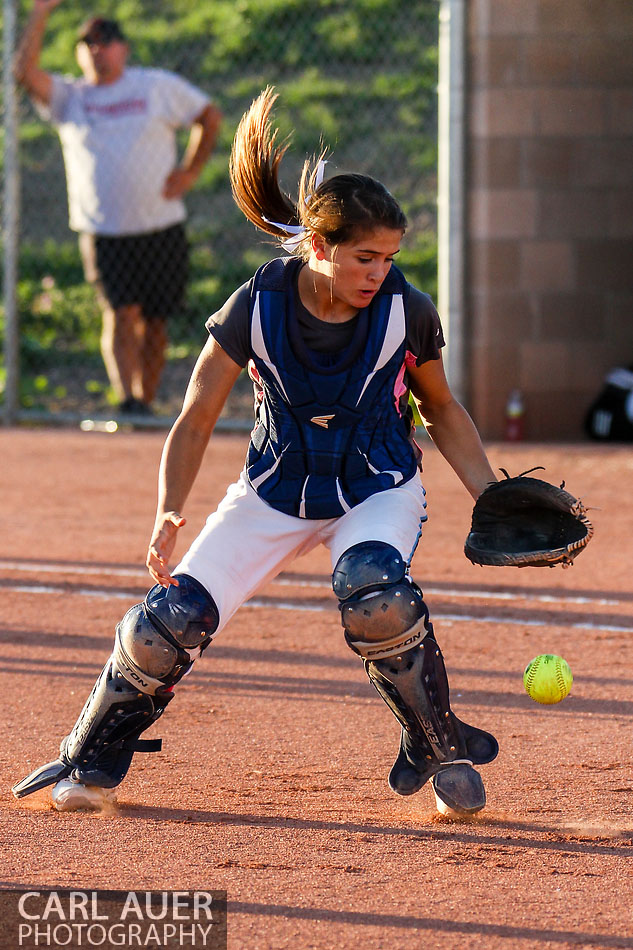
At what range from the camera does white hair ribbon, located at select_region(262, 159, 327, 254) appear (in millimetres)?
3475

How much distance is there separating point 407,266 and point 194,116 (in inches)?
129

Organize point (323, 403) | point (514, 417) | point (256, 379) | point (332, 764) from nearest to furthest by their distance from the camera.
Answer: point (323, 403) → point (256, 379) → point (332, 764) → point (514, 417)

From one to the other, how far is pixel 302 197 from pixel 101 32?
246 inches

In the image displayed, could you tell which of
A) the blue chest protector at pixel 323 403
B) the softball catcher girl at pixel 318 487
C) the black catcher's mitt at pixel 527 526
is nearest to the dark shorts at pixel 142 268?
the softball catcher girl at pixel 318 487

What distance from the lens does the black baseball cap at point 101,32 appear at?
905 centimetres

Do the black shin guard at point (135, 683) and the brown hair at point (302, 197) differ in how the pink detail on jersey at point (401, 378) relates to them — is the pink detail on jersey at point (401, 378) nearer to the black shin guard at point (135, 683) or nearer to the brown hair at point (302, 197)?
the brown hair at point (302, 197)

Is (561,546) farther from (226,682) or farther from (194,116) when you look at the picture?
(194,116)

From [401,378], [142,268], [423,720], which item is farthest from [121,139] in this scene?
[423,720]

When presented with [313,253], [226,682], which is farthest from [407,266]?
[313,253]

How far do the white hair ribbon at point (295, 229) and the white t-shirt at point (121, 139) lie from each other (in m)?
6.05

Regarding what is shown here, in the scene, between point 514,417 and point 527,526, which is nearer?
point 527,526

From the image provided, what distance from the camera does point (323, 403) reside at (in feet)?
11.3

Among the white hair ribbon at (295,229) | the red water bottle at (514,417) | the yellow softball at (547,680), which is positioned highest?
the white hair ribbon at (295,229)

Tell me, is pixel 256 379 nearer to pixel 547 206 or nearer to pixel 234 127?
pixel 547 206
